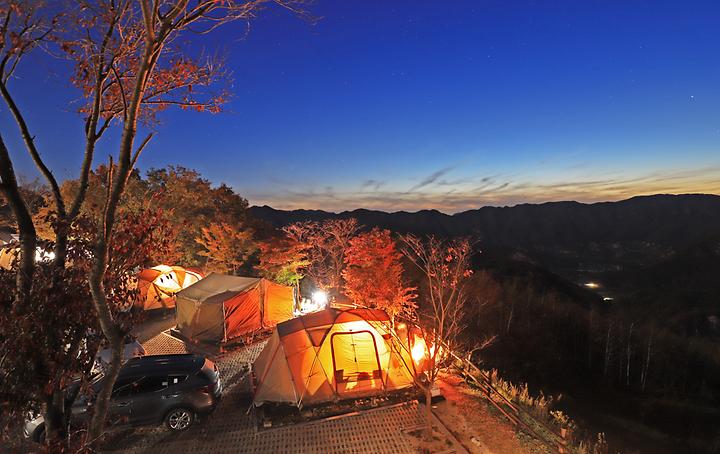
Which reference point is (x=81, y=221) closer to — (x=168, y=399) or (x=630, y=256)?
(x=168, y=399)

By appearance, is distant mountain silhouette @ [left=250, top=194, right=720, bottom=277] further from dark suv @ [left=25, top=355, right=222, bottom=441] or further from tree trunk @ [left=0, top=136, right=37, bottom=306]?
tree trunk @ [left=0, top=136, right=37, bottom=306]

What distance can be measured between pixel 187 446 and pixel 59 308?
21.5 feet

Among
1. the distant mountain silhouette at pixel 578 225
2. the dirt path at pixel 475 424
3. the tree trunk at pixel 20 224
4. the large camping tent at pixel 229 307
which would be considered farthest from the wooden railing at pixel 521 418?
the distant mountain silhouette at pixel 578 225

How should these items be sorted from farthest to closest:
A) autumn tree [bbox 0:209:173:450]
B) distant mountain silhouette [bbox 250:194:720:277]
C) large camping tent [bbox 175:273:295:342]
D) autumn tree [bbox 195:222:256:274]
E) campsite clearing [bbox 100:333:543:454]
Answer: distant mountain silhouette [bbox 250:194:720:277]
autumn tree [bbox 195:222:256:274]
large camping tent [bbox 175:273:295:342]
campsite clearing [bbox 100:333:543:454]
autumn tree [bbox 0:209:173:450]

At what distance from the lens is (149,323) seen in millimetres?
18781

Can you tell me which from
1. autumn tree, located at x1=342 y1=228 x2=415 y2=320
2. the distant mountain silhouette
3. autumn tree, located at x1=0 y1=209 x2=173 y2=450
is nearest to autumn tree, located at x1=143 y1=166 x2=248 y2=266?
autumn tree, located at x1=342 y1=228 x2=415 y2=320

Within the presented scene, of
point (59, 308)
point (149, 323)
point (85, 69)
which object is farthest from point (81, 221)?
point (149, 323)

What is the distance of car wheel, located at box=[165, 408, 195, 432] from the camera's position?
8703mm

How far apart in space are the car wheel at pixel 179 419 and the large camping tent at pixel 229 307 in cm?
633

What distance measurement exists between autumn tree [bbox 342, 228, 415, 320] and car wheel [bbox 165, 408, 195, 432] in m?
11.3

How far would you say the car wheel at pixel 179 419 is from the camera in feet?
28.6

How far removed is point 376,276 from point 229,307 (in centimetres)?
870

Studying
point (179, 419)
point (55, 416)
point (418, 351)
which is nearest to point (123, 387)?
point (179, 419)

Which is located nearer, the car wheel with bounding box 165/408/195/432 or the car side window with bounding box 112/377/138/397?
the car side window with bounding box 112/377/138/397
